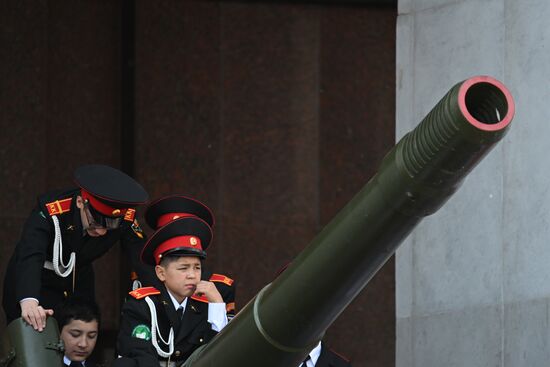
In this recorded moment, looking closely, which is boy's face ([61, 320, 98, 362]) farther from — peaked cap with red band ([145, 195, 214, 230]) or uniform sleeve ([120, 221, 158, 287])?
peaked cap with red band ([145, 195, 214, 230])

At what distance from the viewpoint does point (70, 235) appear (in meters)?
10.7

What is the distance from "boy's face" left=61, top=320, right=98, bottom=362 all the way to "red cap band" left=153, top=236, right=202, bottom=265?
0.84 meters

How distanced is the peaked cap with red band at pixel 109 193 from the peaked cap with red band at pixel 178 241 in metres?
0.42

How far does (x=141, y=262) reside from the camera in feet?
35.1

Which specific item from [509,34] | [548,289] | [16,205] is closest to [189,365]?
[548,289]

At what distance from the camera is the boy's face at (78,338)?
10.4 meters

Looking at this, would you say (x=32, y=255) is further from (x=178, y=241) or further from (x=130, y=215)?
(x=178, y=241)

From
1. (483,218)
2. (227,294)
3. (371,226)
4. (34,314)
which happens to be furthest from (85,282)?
(371,226)

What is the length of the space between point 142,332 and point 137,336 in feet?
0.20

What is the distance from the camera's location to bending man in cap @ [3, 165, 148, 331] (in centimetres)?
1046

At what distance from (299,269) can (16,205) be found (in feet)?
27.9

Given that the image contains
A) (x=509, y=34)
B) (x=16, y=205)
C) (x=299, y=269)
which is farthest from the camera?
(x=16, y=205)

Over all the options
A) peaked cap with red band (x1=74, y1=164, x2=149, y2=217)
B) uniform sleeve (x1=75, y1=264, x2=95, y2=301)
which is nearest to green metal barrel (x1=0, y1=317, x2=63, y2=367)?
peaked cap with red band (x1=74, y1=164, x2=149, y2=217)

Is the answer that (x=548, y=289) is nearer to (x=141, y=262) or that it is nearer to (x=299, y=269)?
(x=141, y=262)
